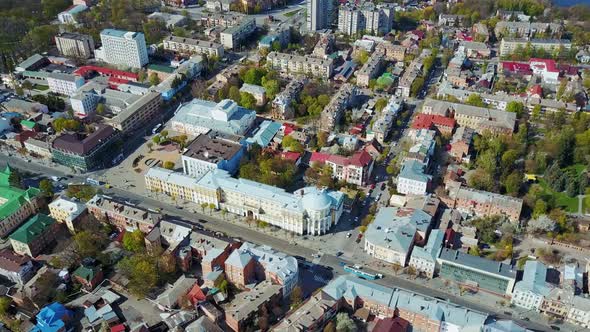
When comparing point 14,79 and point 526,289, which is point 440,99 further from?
point 14,79

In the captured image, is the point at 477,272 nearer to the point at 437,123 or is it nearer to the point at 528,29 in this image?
the point at 437,123

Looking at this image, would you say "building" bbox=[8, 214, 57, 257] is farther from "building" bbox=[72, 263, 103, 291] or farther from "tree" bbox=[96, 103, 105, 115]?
"tree" bbox=[96, 103, 105, 115]

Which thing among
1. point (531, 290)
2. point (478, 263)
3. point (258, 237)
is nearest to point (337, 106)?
point (258, 237)

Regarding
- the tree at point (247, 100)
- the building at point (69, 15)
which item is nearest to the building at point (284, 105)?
the tree at point (247, 100)

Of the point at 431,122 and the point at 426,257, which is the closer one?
the point at 426,257

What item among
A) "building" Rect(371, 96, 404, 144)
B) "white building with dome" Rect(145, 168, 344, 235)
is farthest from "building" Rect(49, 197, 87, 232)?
"building" Rect(371, 96, 404, 144)

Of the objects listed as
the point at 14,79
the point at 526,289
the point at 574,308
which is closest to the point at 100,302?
the point at 526,289
